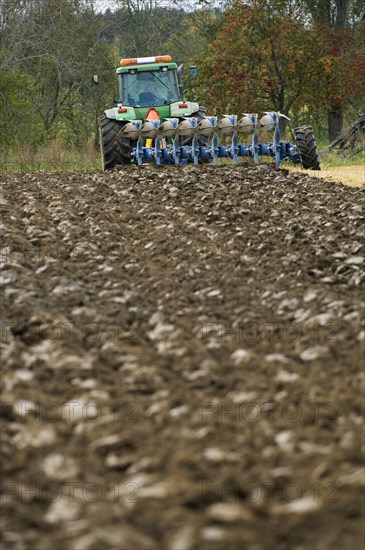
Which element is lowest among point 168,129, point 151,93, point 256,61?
point 168,129

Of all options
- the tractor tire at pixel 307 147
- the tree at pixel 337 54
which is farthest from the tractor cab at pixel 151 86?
the tree at pixel 337 54

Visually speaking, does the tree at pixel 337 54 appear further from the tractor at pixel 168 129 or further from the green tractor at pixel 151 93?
the tractor at pixel 168 129

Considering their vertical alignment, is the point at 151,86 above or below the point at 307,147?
above

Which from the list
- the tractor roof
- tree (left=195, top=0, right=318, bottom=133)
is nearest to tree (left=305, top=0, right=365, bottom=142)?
tree (left=195, top=0, right=318, bottom=133)

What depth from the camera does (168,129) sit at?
1475 centimetres

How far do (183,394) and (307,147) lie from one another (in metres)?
12.0

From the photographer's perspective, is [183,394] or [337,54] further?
[337,54]

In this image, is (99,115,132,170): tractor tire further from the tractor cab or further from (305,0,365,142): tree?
(305,0,365,142): tree

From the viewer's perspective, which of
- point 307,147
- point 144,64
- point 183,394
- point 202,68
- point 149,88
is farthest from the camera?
point 202,68

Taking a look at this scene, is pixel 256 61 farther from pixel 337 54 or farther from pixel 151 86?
pixel 151 86

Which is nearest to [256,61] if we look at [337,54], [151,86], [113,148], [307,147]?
[337,54]

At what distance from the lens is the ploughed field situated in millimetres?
3139

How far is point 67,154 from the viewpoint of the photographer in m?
22.9

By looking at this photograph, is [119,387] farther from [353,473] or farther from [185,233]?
[185,233]
